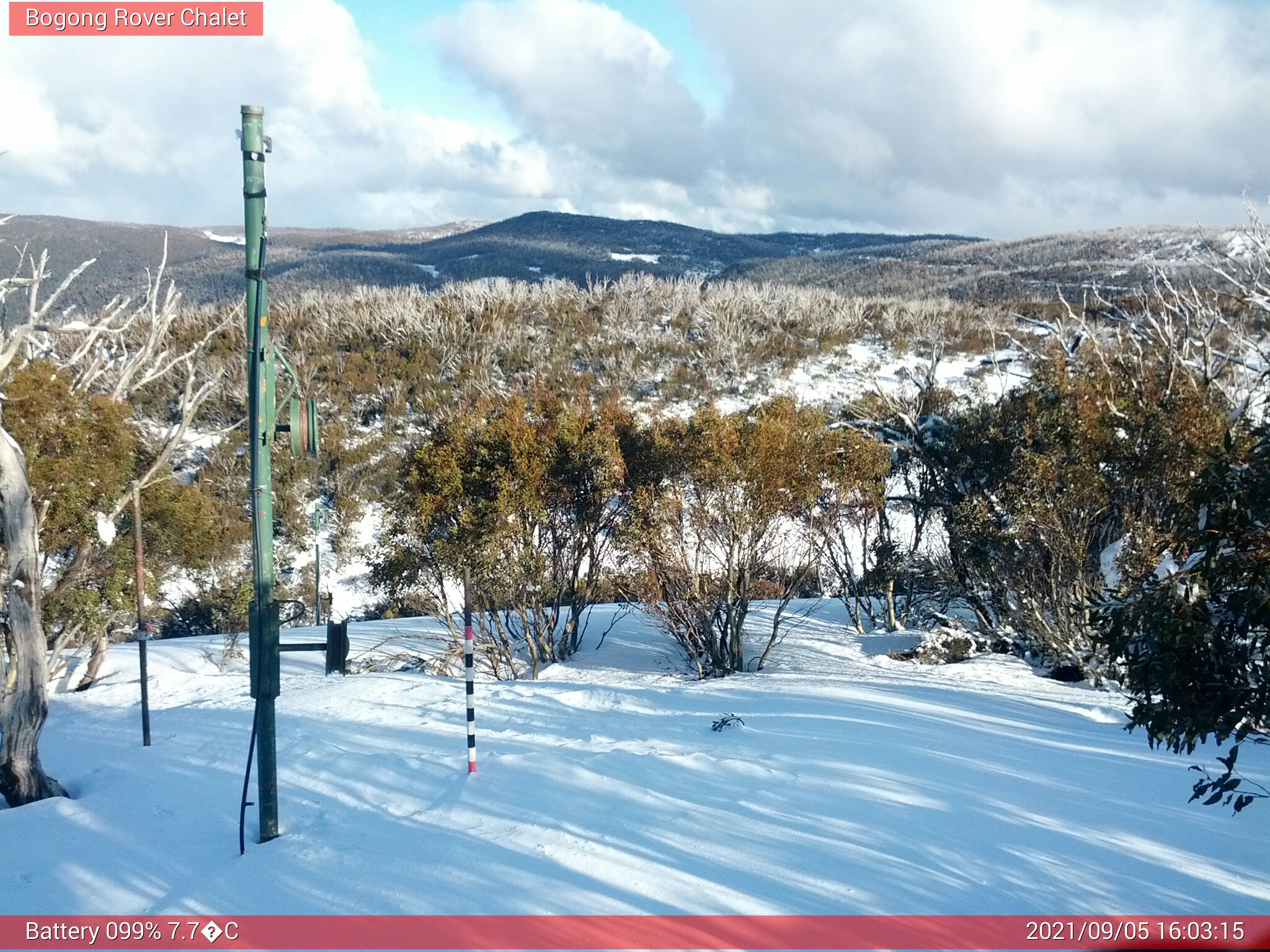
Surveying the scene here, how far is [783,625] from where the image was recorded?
16203 mm

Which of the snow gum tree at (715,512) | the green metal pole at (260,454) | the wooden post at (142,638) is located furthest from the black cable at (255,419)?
the snow gum tree at (715,512)

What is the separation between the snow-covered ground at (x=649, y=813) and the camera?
15.3 ft

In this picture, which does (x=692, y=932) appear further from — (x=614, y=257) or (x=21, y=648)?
(x=614, y=257)

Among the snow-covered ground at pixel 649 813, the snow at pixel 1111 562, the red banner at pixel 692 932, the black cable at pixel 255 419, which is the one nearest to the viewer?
the red banner at pixel 692 932

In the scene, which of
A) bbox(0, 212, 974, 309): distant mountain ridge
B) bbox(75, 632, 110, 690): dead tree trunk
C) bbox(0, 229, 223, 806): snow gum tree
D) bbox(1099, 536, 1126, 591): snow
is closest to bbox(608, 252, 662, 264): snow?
bbox(0, 212, 974, 309): distant mountain ridge

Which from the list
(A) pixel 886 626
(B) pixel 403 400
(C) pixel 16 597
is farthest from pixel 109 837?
(B) pixel 403 400

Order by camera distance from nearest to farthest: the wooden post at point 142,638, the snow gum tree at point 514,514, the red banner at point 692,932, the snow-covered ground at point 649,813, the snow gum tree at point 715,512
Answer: the red banner at point 692,932 < the snow-covered ground at point 649,813 < the wooden post at point 142,638 < the snow gum tree at point 715,512 < the snow gum tree at point 514,514

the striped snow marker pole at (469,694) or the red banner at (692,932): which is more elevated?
the striped snow marker pole at (469,694)

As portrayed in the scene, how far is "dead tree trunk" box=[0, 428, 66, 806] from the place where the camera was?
25.4 ft

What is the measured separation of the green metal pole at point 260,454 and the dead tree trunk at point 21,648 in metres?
3.49

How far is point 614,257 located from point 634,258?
350 cm

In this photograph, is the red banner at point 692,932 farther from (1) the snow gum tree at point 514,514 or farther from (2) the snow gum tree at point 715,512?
(2) the snow gum tree at point 715,512

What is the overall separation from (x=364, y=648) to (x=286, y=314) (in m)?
29.2

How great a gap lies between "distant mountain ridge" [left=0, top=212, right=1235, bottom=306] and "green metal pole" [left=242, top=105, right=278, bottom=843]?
49.3m
